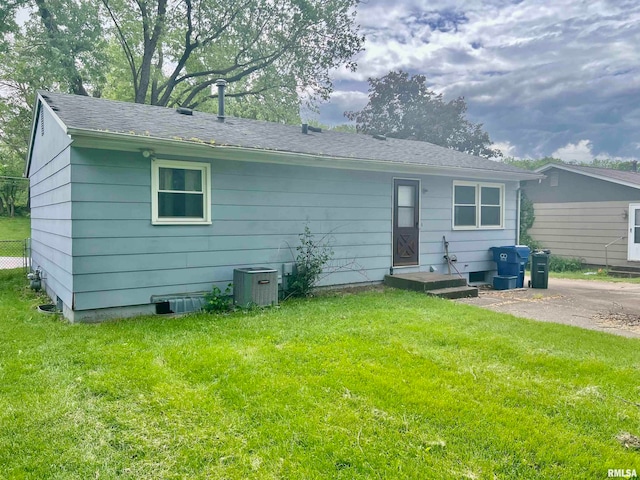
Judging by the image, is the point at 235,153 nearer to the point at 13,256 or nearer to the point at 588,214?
the point at 588,214

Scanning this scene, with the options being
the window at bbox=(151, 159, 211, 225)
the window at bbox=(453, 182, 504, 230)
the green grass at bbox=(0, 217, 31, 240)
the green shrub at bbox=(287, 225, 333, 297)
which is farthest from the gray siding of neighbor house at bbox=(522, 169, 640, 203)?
the green grass at bbox=(0, 217, 31, 240)

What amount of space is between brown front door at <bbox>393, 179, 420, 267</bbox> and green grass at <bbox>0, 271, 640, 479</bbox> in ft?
11.8

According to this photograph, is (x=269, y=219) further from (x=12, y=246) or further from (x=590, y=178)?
(x=12, y=246)

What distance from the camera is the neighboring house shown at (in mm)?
12922

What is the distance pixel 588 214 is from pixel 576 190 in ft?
2.96

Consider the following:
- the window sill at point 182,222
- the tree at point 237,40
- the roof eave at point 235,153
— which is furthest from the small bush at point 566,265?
the window sill at point 182,222

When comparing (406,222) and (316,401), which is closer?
(316,401)

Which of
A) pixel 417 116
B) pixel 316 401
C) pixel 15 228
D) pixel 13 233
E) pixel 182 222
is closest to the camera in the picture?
pixel 316 401

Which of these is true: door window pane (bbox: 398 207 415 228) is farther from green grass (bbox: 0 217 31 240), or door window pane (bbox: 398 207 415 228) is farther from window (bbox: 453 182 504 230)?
green grass (bbox: 0 217 31 240)

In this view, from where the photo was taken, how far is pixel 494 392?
318 centimetres

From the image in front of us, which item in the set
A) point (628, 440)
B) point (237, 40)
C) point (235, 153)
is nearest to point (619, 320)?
point (628, 440)

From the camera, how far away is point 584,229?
1407 cm

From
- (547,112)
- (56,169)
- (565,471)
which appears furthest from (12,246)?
(547,112)

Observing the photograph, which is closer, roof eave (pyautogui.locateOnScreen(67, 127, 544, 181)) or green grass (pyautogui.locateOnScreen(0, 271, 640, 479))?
green grass (pyautogui.locateOnScreen(0, 271, 640, 479))
